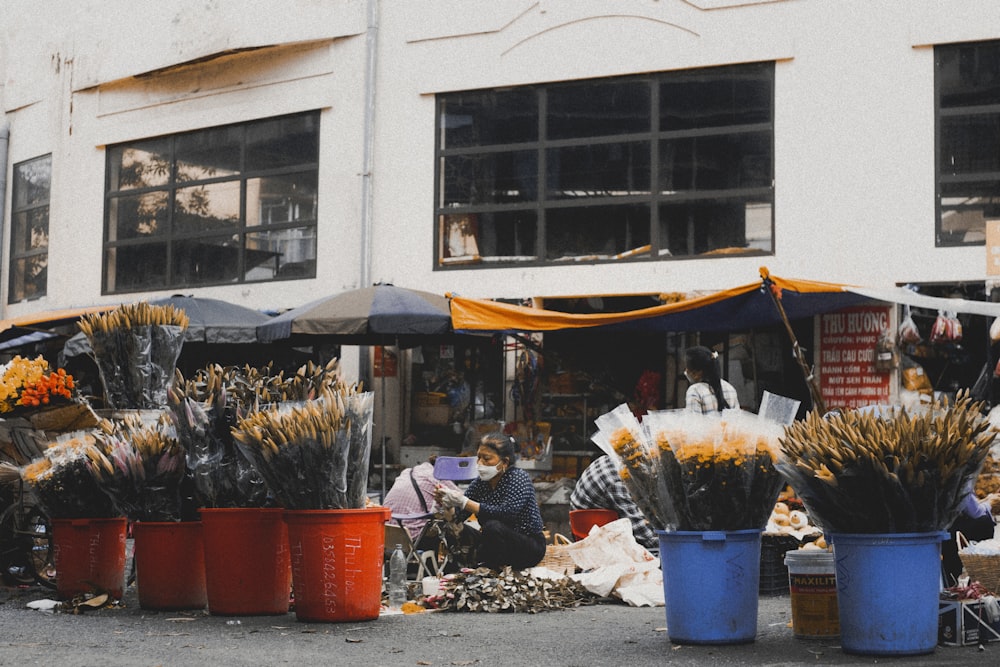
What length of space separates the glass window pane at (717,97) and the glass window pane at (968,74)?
72.7 inches

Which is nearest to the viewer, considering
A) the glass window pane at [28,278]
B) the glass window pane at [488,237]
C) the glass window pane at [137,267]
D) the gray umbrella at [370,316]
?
the gray umbrella at [370,316]

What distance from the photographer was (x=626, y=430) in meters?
7.95

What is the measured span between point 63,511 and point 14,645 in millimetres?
2292

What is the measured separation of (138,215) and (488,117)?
6069 millimetres

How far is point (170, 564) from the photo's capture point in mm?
9305

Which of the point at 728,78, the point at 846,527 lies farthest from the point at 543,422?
the point at 846,527

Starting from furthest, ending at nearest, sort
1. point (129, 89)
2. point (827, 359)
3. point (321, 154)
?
1. point (129, 89)
2. point (321, 154)
3. point (827, 359)

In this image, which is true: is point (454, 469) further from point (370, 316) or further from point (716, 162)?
point (716, 162)

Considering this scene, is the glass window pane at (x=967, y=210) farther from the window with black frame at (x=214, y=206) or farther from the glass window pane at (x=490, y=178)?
the window with black frame at (x=214, y=206)

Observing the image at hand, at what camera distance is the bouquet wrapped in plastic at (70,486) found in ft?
32.2

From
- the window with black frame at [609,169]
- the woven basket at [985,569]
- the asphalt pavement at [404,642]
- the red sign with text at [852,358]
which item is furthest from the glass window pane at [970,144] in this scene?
the woven basket at [985,569]

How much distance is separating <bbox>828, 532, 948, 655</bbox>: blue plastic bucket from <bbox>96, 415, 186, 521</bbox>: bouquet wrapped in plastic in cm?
472

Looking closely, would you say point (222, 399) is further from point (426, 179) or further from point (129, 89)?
point (129, 89)

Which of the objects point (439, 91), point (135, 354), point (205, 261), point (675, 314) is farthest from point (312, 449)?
point (205, 261)
